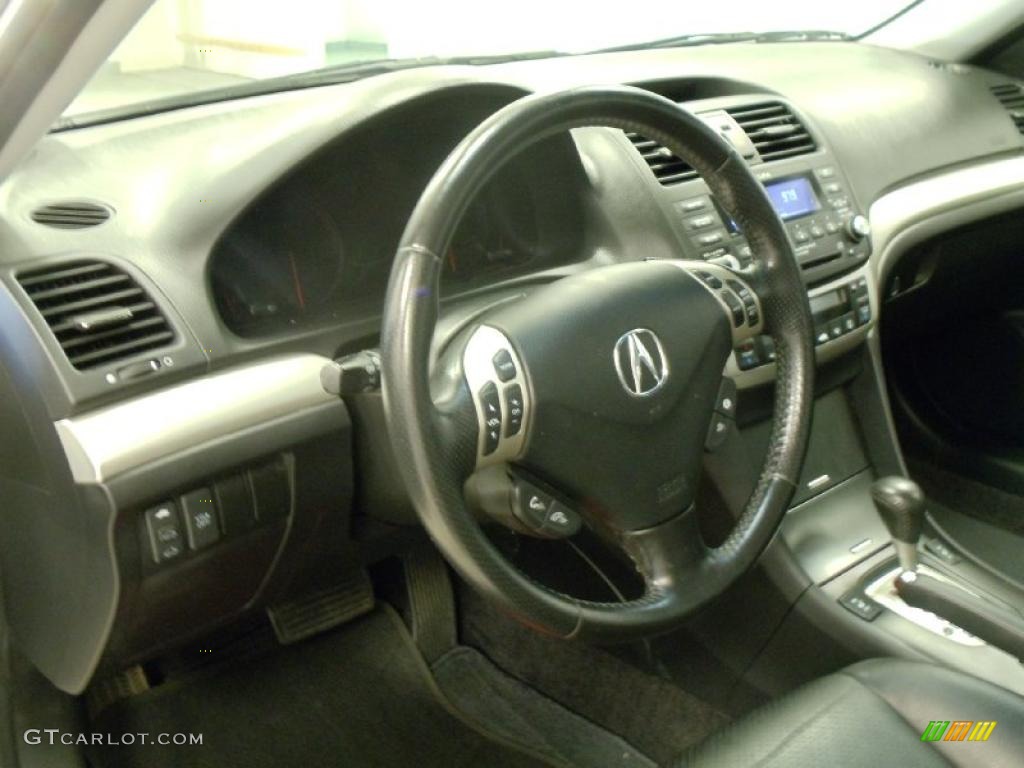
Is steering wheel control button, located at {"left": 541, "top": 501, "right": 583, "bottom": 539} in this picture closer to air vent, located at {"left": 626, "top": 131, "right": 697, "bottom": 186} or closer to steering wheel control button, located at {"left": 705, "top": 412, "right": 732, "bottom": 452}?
steering wheel control button, located at {"left": 705, "top": 412, "right": 732, "bottom": 452}

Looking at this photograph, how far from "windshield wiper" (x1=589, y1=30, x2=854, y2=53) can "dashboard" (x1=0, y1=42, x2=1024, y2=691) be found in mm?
406

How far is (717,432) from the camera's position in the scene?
121 centimetres

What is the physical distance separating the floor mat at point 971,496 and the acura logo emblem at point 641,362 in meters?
1.41

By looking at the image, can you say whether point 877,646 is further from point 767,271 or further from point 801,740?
point 767,271

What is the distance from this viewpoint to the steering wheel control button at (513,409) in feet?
3.27

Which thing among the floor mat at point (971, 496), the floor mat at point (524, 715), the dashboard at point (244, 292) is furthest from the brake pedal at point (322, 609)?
the floor mat at point (971, 496)

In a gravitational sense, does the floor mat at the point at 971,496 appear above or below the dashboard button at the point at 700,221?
below

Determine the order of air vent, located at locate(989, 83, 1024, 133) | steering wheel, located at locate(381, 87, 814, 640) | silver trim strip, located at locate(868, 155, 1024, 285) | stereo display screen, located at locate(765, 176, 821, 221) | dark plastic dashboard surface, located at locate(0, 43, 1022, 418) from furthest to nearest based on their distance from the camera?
air vent, located at locate(989, 83, 1024, 133) → silver trim strip, located at locate(868, 155, 1024, 285) → stereo display screen, located at locate(765, 176, 821, 221) → dark plastic dashboard surface, located at locate(0, 43, 1022, 418) → steering wheel, located at locate(381, 87, 814, 640)

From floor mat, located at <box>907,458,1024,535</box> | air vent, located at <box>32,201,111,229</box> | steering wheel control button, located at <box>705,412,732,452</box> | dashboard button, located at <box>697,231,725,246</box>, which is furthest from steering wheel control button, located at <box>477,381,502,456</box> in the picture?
floor mat, located at <box>907,458,1024,535</box>

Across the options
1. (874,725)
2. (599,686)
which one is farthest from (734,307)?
(599,686)

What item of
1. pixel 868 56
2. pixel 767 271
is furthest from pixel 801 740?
pixel 868 56

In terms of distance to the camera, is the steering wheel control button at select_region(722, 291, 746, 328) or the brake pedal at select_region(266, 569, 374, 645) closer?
the steering wheel control button at select_region(722, 291, 746, 328)

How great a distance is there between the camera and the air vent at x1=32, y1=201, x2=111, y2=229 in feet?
3.89

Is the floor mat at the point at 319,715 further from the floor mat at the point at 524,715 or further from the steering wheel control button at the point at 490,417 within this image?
the steering wheel control button at the point at 490,417
